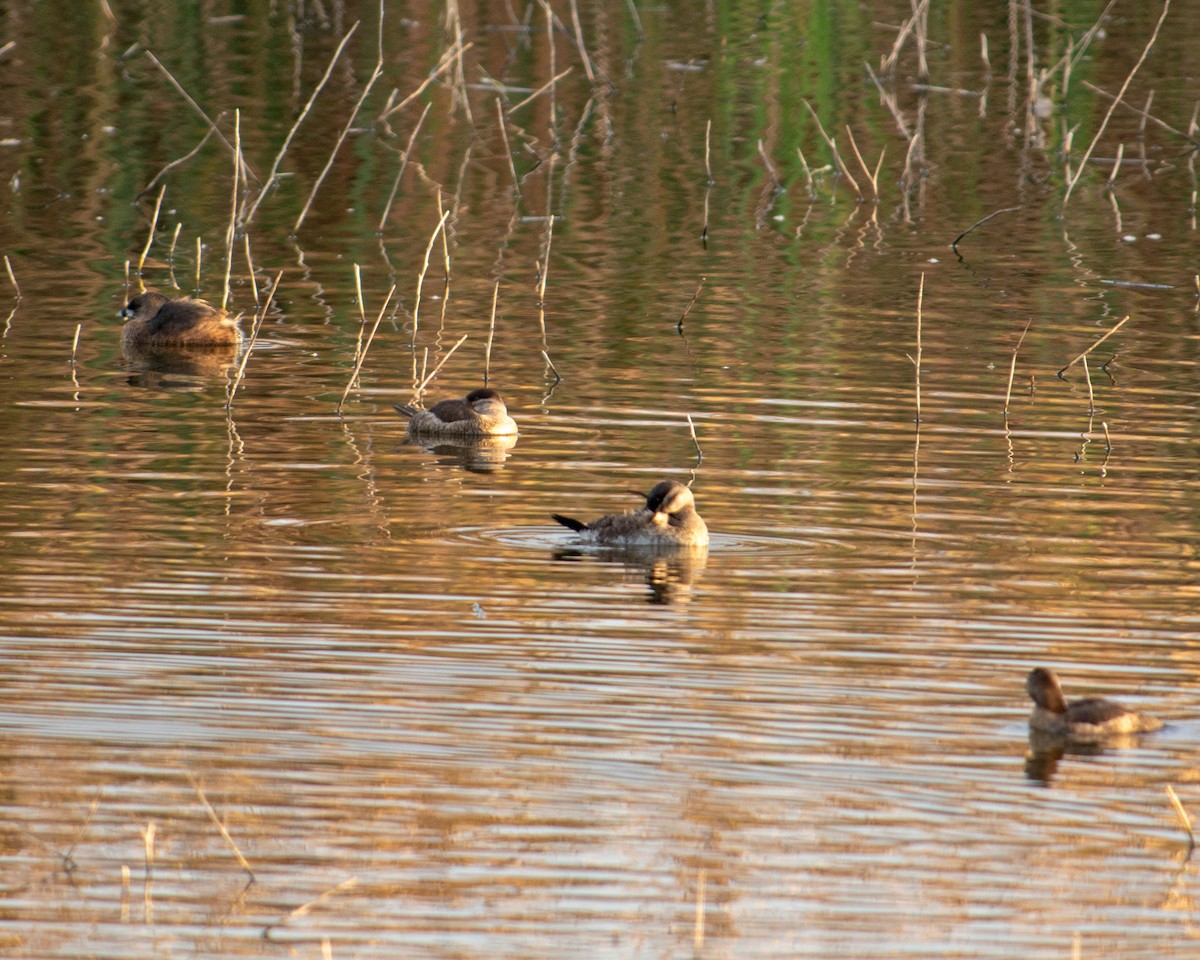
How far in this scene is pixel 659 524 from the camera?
11516mm

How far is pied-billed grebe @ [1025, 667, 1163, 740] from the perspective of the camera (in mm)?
8375

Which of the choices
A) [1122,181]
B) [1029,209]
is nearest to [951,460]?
[1029,209]

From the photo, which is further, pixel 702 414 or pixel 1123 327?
pixel 1123 327

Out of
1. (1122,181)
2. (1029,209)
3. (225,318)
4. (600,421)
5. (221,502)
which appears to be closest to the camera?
(221,502)

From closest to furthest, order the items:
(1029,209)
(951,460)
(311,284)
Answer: (951,460) → (311,284) → (1029,209)

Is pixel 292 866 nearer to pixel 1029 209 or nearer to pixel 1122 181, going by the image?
pixel 1029 209

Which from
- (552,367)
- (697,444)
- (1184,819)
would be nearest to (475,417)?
(697,444)

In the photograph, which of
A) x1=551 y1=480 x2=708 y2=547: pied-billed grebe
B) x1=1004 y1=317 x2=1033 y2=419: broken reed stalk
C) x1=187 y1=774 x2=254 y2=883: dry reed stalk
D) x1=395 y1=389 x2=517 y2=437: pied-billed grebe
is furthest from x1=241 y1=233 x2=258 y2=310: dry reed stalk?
x1=187 y1=774 x2=254 y2=883: dry reed stalk

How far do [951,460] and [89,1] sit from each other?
28.5m

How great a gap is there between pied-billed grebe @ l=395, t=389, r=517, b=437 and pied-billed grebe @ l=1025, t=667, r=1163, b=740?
6.15 meters

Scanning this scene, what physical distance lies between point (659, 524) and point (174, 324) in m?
7.13

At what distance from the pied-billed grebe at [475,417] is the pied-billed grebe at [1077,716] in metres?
6.15

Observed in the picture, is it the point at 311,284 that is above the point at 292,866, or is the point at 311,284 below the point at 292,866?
below

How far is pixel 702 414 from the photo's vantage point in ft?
49.1
